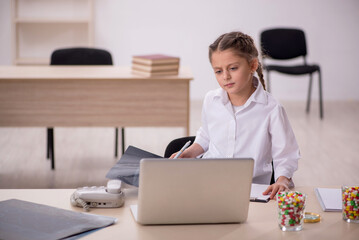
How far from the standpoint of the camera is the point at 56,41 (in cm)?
638

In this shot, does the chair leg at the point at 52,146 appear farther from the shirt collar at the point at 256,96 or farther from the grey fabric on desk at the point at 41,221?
the grey fabric on desk at the point at 41,221

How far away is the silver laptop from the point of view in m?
1.35

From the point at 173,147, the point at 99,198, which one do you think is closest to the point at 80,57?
the point at 173,147

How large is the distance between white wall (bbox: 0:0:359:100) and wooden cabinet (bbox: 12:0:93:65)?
17cm

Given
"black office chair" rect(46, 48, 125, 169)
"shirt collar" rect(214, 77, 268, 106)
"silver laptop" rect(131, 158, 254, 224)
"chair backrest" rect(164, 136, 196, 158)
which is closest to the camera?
"silver laptop" rect(131, 158, 254, 224)

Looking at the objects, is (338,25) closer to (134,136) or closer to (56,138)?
(134,136)

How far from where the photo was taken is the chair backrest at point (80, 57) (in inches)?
160

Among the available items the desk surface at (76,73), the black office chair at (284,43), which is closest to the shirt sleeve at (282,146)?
the desk surface at (76,73)

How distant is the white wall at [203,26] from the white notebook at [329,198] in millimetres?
4898

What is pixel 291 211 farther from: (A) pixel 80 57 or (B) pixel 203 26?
(B) pixel 203 26

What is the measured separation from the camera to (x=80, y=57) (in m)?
4.10

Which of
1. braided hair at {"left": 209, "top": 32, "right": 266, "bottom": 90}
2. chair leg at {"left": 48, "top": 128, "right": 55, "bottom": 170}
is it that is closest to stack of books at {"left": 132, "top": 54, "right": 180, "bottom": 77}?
chair leg at {"left": 48, "top": 128, "right": 55, "bottom": 170}

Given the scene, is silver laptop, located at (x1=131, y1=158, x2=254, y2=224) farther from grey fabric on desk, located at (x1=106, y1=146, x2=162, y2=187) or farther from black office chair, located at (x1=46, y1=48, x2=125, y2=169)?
black office chair, located at (x1=46, y1=48, x2=125, y2=169)

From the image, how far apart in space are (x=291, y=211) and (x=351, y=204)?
0.18 metres
